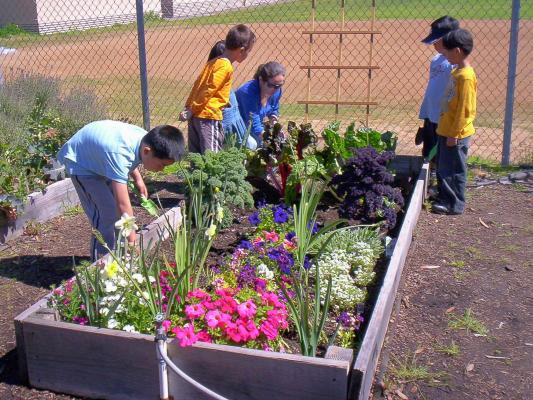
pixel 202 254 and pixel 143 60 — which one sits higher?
pixel 143 60

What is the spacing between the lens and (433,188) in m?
6.69

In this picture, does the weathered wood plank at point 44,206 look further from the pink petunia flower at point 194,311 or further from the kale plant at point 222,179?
the pink petunia flower at point 194,311

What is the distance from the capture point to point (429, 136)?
22.5ft

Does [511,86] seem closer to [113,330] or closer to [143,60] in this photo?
[143,60]

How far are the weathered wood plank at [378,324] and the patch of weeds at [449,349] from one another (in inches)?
12.3

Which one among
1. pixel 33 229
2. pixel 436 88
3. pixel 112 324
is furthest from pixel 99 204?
pixel 436 88

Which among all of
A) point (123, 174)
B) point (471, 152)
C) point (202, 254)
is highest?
point (123, 174)

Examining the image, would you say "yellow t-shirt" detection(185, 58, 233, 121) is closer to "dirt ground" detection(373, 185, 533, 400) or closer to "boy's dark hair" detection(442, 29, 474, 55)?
"boy's dark hair" detection(442, 29, 474, 55)

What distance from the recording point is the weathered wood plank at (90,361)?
3.37 m

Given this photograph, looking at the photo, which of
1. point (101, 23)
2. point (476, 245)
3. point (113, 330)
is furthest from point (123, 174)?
point (101, 23)

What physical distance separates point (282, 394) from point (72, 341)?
108cm

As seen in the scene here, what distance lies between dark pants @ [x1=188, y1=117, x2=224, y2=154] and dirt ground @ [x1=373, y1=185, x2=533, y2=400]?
191 cm

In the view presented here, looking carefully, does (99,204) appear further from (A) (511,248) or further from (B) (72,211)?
(A) (511,248)

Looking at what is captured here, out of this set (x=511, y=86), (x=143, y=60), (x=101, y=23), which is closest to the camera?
(x=511, y=86)
